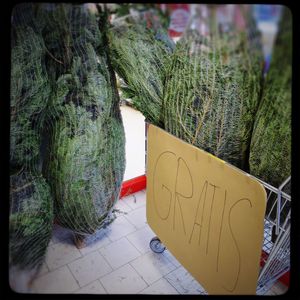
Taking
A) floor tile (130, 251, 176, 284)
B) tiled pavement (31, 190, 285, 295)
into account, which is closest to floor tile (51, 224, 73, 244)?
tiled pavement (31, 190, 285, 295)

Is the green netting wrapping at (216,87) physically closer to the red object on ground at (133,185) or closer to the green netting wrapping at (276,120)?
the green netting wrapping at (276,120)

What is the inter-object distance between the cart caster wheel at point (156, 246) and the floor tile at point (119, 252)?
0.21 feet

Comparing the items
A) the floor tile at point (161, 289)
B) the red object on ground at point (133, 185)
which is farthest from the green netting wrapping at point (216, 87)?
the floor tile at point (161, 289)

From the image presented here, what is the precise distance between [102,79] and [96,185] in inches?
13.3

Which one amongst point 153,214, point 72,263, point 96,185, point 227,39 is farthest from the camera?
point 153,214

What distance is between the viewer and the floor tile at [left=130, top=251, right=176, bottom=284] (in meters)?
0.84

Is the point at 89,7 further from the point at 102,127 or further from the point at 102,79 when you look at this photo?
the point at 102,127

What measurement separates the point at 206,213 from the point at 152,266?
24 cm

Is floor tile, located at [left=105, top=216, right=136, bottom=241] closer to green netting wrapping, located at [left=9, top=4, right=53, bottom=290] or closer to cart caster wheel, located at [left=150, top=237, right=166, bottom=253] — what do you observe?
cart caster wheel, located at [left=150, top=237, right=166, bottom=253]

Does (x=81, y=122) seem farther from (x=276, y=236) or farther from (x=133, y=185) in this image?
(x=276, y=236)

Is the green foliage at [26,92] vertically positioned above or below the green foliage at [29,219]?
above

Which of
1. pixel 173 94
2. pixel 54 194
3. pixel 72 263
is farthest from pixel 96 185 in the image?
pixel 173 94

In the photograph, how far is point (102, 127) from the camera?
90 cm

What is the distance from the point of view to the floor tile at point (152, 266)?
32.9 inches
